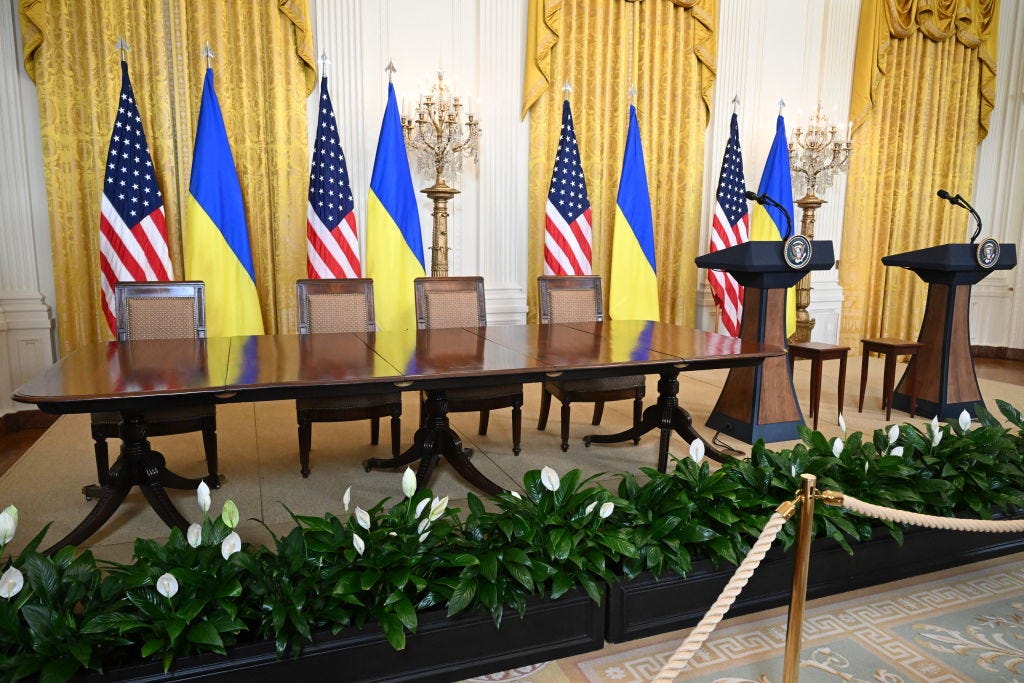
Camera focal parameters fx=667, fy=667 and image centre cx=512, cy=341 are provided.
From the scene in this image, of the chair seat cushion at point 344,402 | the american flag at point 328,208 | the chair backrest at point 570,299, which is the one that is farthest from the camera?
the american flag at point 328,208

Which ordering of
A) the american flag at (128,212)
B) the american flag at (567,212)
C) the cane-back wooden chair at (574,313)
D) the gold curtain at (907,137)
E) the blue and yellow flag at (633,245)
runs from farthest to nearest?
1. the gold curtain at (907,137)
2. the blue and yellow flag at (633,245)
3. the american flag at (567,212)
4. the american flag at (128,212)
5. the cane-back wooden chair at (574,313)

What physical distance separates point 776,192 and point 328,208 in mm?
3988

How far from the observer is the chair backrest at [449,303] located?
3758 mm

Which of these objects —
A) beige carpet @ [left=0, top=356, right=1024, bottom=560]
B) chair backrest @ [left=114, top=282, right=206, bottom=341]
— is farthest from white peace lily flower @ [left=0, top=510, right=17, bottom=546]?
chair backrest @ [left=114, top=282, right=206, bottom=341]

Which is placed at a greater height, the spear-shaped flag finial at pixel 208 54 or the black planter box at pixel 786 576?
the spear-shaped flag finial at pixel 208 54

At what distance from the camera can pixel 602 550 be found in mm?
1941

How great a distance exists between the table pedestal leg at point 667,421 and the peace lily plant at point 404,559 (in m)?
0.89

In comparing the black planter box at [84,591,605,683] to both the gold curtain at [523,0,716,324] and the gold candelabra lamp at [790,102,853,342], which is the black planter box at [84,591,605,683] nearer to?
the gold curtain at [523,0,716,324]

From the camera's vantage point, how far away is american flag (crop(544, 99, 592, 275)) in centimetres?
516

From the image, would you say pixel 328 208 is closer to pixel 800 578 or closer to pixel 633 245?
pixel 633 245

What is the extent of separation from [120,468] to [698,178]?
17.0 ft

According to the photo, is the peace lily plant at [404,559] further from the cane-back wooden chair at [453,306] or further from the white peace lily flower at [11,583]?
the cane-back wooden chair at [453,306]

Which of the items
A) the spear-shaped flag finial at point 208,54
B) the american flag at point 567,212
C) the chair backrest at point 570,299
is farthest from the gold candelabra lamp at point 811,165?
the spear-shaped flag finial at point 208,54

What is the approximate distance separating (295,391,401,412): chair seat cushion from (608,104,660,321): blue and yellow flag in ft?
9.07
